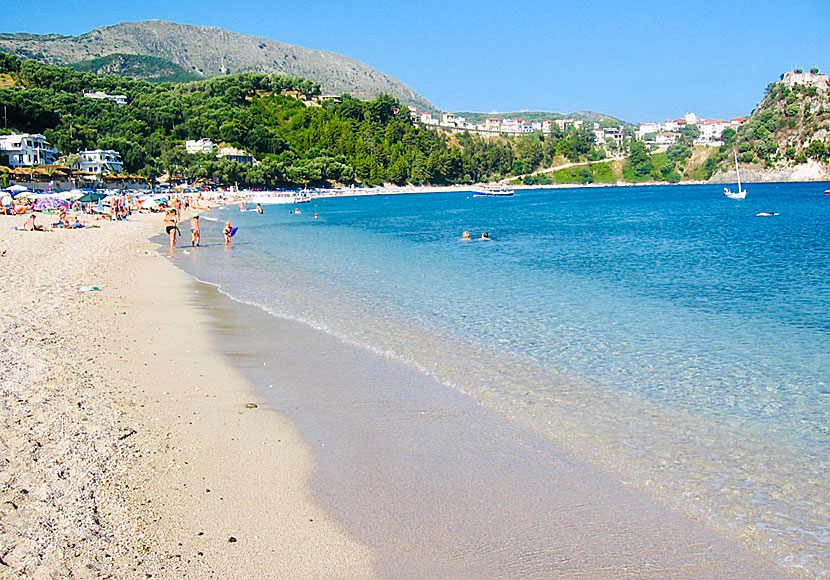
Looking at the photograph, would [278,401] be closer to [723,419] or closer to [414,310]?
[723,419]

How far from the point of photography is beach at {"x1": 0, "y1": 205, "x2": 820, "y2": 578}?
4.58m

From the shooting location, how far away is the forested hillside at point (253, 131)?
103 m

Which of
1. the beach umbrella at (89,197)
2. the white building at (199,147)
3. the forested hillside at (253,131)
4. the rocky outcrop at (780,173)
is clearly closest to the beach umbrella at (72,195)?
the beach umbrella at (89,197)

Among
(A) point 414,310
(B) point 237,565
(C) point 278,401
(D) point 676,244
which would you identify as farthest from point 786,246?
(B) point 237,565

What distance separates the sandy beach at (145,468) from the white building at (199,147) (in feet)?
357

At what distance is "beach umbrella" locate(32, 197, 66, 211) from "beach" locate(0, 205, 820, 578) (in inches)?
1516

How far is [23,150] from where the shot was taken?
83188 millimetres

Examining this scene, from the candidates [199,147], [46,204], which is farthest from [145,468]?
[199,147]

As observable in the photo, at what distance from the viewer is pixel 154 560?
14.5 feet

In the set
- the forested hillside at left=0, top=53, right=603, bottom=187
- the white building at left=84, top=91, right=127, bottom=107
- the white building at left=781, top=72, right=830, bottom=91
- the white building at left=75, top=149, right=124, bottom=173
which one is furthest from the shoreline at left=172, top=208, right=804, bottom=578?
the white building at left=781, top=72, right=830, bottom=91

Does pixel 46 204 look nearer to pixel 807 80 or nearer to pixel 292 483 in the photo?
pixel 292 483

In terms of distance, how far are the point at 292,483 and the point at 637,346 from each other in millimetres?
7260

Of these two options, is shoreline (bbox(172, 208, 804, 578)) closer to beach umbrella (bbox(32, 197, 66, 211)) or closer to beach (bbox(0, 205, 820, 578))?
beach (bbox(0, 205, 820, 578))

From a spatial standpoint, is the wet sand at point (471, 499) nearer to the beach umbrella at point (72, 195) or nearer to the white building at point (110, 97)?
the beach umbrella at point (72, 195)
